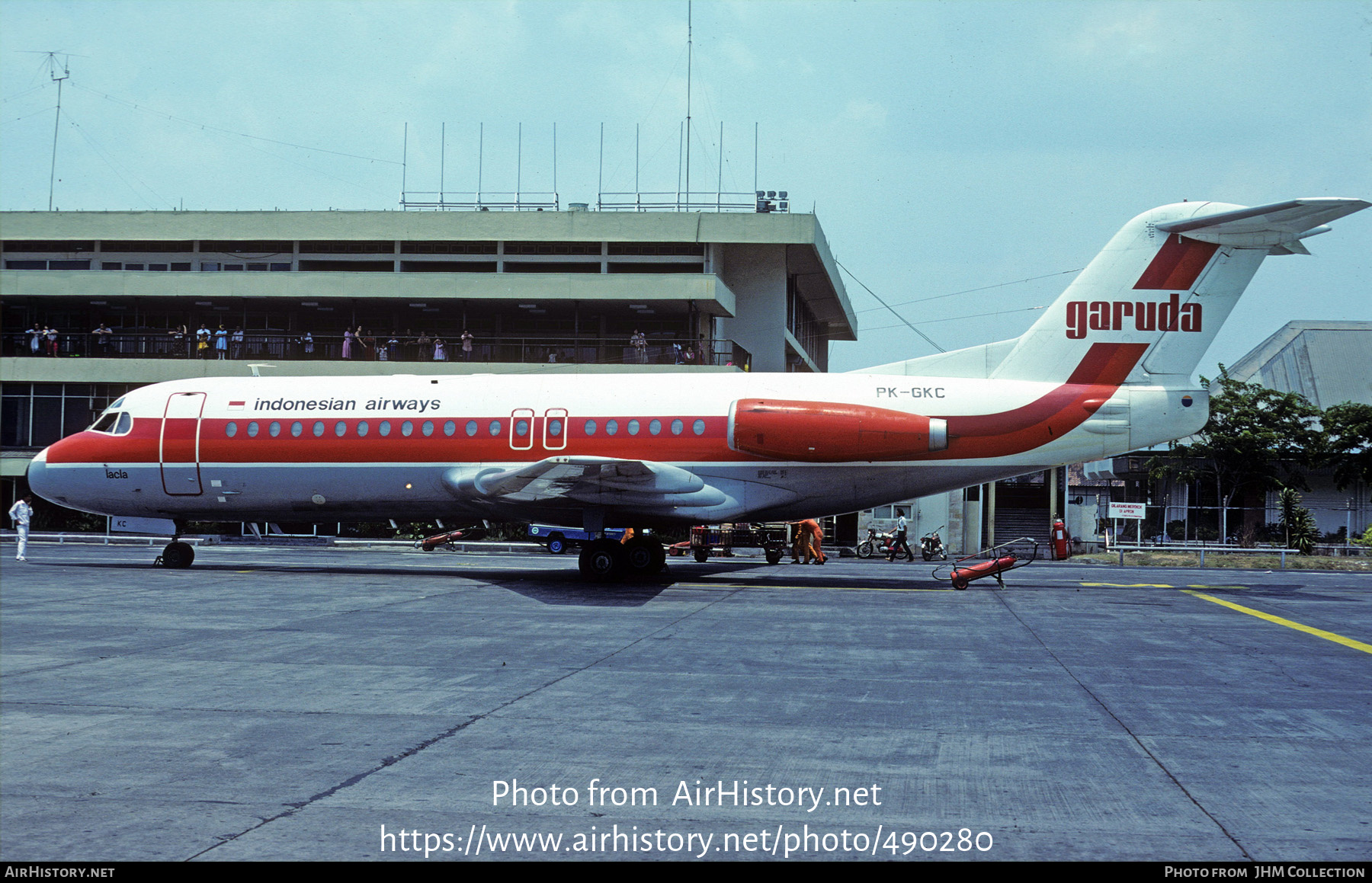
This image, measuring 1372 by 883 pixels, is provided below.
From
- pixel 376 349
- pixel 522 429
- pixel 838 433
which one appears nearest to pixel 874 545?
pixel 838 433

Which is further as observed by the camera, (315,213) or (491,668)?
(315,213)

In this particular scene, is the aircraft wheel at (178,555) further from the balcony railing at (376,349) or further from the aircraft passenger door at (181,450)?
the balcony railing at (376,349)

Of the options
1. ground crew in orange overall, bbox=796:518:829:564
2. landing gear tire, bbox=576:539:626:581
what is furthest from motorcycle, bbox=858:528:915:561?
landing gear tire, bbox=576:539:626:581

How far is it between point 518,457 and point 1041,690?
1385cm

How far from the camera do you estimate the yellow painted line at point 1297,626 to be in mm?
13734

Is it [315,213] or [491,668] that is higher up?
[315,213]

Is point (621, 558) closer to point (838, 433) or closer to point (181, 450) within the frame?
point (838, 433)

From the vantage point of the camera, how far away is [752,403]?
68.8 ft

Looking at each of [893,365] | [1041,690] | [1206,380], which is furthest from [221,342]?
[1206,380]

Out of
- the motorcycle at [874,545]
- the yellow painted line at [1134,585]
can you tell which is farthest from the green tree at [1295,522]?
the yellow painted line at [1134,585]

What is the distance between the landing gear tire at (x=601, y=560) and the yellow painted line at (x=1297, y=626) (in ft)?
36.5

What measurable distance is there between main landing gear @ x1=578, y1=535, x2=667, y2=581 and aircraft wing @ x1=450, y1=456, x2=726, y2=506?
977mm

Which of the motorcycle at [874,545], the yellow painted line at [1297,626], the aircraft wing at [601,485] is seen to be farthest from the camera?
the motorcycle at [874,545]

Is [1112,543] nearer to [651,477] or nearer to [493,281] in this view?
[493,281]
